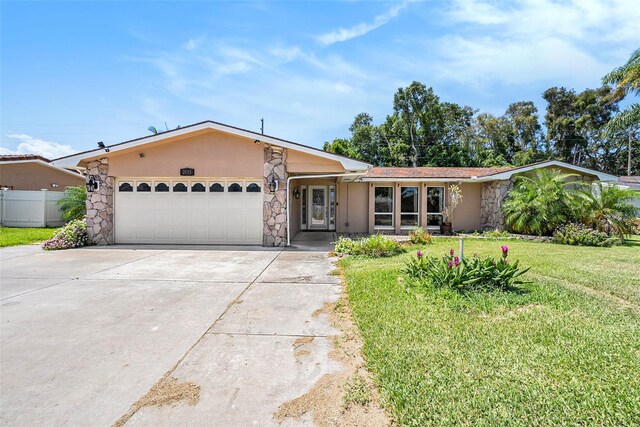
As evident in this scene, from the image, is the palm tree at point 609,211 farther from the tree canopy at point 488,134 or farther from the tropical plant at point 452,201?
the tree canopy at point 488,134

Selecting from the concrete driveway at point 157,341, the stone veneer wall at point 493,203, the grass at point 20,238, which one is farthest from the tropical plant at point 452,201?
the grass at point 20,238

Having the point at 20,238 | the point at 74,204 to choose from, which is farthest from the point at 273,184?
the point at 74,204

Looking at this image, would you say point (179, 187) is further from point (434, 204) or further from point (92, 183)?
point (434, 204)

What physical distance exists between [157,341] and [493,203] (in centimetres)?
1485

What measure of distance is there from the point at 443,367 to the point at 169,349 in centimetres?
269

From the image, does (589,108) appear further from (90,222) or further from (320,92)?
(90,222)

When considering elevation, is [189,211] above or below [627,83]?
below

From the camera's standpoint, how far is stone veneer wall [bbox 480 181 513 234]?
558 inches

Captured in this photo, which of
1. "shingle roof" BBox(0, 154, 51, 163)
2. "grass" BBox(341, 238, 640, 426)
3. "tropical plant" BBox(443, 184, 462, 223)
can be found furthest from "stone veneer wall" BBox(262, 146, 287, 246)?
"shingle roof" BBox(0, 154, 51, 163)

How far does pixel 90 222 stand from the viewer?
433 inches

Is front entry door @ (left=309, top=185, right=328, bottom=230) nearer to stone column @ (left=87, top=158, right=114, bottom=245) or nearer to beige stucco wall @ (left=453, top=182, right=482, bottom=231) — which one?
Answer: beige stucco wall @ (left=453, top=182, right=482, bottom=231)

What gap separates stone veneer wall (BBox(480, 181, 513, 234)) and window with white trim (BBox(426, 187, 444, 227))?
77.6 inches

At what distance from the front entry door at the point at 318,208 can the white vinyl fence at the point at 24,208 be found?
13.6 m

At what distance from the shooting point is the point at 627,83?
41.8 feet
